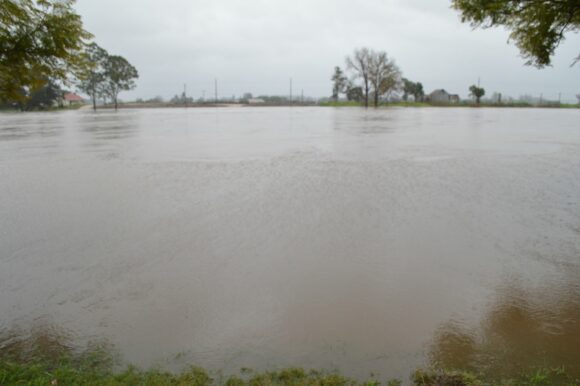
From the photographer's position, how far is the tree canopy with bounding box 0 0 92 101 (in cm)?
432

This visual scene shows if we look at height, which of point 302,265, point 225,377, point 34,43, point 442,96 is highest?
point 442,96

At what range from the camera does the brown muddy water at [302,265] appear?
12.5ft

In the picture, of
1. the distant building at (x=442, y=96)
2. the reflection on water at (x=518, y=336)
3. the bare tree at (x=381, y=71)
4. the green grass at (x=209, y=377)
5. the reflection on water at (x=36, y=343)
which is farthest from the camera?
the distant building at (x=442, y=96)

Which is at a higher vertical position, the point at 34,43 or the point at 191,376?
the point at 34,43

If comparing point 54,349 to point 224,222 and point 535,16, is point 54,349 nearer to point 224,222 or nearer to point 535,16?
point 224,222

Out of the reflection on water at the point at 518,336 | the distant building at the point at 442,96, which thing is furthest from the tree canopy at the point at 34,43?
the distant building at the point at 442,96

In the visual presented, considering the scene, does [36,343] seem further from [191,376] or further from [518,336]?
[518,336]

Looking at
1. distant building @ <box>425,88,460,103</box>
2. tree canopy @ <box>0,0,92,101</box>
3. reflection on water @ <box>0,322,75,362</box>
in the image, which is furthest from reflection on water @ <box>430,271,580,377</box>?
distant building @ <box>425,88,460,103</box>

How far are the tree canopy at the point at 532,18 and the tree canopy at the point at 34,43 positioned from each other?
20.5ft

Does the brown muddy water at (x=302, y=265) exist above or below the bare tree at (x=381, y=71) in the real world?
below

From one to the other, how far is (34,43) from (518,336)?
5458 millimetres

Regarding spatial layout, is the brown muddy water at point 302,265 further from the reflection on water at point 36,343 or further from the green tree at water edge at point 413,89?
the green tree at water edge at point 413,89

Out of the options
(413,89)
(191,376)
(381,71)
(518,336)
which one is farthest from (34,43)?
(413,89)

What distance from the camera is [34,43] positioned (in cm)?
450
